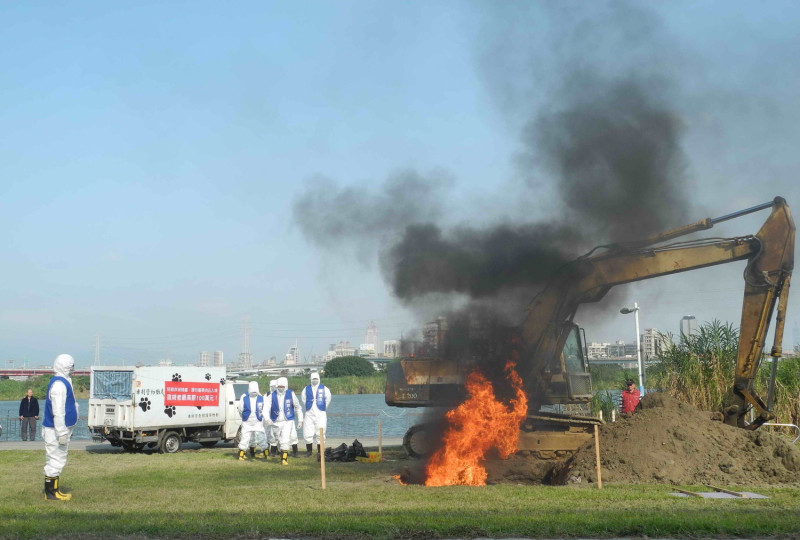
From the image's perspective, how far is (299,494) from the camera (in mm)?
12195

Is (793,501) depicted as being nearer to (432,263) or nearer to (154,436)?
(432,263)

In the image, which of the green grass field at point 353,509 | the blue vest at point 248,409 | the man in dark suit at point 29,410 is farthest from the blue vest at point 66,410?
the man in dark suit at point 29,410

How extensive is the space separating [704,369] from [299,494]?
1516cm

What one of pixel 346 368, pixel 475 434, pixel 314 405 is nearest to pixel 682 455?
pixel 475 434

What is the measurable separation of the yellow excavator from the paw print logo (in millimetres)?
9865

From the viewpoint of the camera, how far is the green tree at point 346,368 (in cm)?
6250

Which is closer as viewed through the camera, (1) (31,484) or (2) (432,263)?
(1) (31,484)

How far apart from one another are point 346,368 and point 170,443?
4286cm

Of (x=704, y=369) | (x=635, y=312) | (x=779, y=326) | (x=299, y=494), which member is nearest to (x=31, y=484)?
(x=299, y=494)

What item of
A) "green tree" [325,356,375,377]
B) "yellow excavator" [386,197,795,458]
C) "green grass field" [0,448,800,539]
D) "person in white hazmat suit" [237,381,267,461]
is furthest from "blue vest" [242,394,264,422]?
"green tree" [325,356,375,377]

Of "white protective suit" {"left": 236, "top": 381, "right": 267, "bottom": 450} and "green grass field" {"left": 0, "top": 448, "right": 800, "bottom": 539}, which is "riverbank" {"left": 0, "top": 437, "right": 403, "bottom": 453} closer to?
"white protective suit" {"left": 236, "top": 381, "right": 267, "bottom": 450}

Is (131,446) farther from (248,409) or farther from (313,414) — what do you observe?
(313,414)

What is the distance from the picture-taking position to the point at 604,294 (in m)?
15.7

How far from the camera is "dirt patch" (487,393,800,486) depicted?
12891 millimetres
